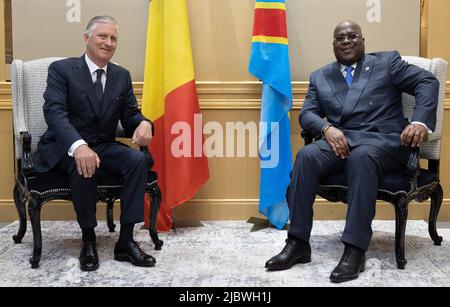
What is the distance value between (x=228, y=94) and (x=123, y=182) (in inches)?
50.2

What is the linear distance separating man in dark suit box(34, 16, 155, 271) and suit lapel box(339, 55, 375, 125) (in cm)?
113

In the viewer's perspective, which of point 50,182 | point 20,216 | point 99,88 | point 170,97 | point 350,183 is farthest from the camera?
point 170,97

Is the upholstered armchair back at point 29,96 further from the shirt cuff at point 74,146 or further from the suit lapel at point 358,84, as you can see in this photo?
the suit lapel at point 358,84

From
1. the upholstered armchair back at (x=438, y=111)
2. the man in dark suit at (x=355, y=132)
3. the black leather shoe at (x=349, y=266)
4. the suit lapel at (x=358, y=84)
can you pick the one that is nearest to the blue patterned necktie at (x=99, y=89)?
the man in dark suit at (x=355, y=132)

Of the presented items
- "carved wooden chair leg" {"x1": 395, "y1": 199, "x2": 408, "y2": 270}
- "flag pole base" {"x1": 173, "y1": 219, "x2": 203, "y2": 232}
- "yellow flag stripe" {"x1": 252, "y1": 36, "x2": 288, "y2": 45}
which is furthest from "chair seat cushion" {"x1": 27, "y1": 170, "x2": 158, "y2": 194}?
"carved wooden chair leg" {"x1": 395, "y1": 199, "x2": 408, "y2": 270}

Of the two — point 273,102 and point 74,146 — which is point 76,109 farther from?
point 273,102

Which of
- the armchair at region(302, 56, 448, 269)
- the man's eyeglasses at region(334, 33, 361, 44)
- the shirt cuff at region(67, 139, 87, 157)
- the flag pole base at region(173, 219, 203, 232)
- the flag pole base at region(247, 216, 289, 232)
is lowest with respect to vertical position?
the flag pole base at region(173, 219, 203, 232)

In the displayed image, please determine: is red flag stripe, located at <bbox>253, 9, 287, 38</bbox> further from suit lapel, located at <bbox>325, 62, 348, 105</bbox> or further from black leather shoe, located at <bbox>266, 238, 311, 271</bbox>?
black leather shoe, located at <bbox>266, 238, 311, 271</bbox>

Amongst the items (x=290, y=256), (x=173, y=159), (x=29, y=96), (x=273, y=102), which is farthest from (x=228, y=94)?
(x=290, y=256)

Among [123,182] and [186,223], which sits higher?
[123,182]

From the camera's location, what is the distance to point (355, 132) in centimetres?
292

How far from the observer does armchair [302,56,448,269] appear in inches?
110

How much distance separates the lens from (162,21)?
11.8ft

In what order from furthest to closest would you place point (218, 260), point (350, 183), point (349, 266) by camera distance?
point (218, 260), point (350, 183), point (349, 266)
